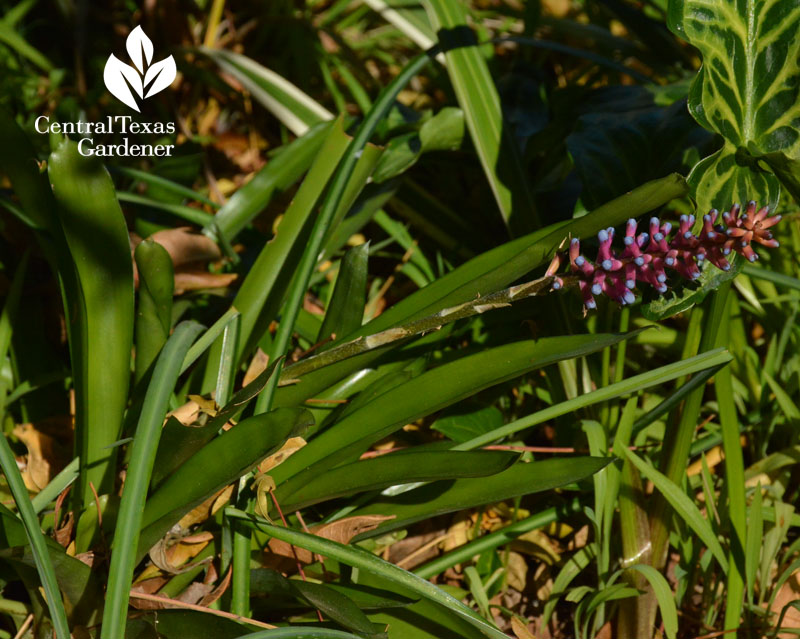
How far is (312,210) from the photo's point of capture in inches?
50.1

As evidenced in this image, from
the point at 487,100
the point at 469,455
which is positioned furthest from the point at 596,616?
the point at 487,100

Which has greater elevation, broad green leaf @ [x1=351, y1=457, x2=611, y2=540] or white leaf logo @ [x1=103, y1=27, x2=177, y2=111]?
white leaf logo @ [x1=103, y1=27, x2=177, y2=111]

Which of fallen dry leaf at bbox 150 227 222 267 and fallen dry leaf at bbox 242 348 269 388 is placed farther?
fallen dry leaf at bbox 150 227 222 267

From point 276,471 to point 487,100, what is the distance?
828mm

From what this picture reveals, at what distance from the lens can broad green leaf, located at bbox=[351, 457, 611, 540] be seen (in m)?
0.94

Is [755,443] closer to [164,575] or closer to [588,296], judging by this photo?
[588,296]

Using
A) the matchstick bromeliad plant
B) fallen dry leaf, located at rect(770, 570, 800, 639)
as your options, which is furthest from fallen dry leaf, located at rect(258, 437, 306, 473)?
fallen dry leaf, located at rect(770, 570, 800, 639)

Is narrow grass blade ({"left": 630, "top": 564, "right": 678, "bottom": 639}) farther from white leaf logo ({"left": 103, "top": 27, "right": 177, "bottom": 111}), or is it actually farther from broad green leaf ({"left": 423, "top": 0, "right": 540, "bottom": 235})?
white leaf logo ({"left": 103, "top": 27, "right": 177, "bottom": 111})

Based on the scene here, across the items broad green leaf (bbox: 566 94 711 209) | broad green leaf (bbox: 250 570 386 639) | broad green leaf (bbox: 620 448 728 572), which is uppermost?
broad green leaf (bbox: 566 94 711 209)

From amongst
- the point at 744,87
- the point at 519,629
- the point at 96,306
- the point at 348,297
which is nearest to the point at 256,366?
the point at 348,297

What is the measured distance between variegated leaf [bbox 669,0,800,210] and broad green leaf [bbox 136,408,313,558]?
1.82 ft

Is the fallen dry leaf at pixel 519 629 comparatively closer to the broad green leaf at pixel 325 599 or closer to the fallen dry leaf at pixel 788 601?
the broad green leaf at pixel 325 599

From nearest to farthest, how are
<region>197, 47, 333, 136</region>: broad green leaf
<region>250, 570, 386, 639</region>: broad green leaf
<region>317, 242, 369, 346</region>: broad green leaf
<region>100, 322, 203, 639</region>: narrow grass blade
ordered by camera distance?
<region>100, 322, 203, 639</region>: narrow grass blade → <region>250, 570, 386, 639</region>: broad green leaf → <region>317, 242, 369, 346</region>: broad green leaf → <region>197, 47, 333, 136</region>: broad green leaf

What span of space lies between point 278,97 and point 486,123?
0.52m
